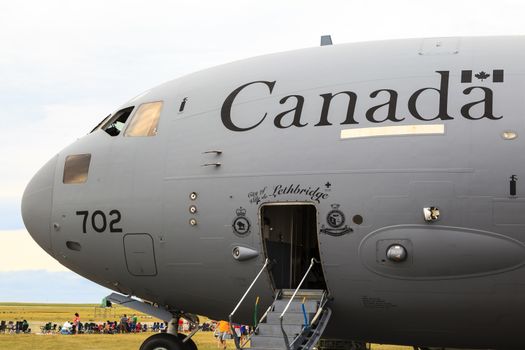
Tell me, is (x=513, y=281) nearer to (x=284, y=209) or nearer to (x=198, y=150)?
(x=284, y=209)

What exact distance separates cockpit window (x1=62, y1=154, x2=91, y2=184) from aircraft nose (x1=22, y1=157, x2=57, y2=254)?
0.39 meters

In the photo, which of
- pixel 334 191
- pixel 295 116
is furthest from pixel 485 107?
pixel 295 116

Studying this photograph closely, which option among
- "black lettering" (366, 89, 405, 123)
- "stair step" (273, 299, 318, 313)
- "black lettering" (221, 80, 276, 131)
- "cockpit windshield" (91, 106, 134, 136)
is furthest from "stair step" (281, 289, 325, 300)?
"cockpit windshield" (91, 106, 134, 136)

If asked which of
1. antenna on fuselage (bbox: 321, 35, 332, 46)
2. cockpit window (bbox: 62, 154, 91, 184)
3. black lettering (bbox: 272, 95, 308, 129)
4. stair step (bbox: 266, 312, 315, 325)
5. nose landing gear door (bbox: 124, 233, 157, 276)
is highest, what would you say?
antenna on fuselage (bbox: 321, 35, 332, 46)

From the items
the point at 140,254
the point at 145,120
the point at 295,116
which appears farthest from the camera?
the point at 145,120

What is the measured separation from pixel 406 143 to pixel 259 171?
9.00ft

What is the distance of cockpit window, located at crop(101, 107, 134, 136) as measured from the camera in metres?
17.0

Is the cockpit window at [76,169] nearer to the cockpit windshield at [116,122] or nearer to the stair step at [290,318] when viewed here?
the cockpit windshield at [116,122]

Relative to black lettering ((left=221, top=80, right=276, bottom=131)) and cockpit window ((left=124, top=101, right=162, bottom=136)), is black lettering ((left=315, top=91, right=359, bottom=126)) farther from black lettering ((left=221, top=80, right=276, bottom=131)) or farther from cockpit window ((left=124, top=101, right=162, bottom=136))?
cockpit window ((left=124, top=101, right=162, bottom=136))

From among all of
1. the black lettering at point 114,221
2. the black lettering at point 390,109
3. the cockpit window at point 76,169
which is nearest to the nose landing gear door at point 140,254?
the black lettering at point 114,221

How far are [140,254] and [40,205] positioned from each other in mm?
Result: 2758

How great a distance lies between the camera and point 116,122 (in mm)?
17281

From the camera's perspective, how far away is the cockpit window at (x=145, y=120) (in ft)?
53.8

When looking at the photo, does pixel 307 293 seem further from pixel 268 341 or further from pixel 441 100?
pixel 441 100
